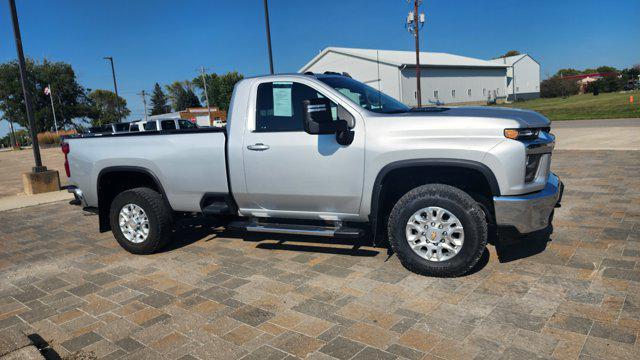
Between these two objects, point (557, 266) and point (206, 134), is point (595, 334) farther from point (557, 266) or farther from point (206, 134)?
point (206, 134)

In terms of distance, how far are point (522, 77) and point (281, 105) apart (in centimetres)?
8697

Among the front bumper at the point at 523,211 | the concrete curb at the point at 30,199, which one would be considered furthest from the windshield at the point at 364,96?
the concrete curb at the point at 30,199

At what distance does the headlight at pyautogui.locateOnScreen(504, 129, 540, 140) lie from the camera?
12.4 ft

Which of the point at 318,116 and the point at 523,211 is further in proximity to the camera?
the point at 318,116

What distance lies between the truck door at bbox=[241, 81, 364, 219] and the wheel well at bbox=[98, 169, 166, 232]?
1.37 metres

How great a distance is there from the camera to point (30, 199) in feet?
35.1

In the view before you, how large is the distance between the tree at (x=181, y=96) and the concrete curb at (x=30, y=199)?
112477mm

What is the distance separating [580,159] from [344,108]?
8325 mm

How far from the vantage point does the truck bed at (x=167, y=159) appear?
499cm

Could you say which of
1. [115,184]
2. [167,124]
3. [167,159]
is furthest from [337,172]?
[167,124]

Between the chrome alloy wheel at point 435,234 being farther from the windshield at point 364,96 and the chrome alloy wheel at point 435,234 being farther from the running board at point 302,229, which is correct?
the windshield at point 364,96

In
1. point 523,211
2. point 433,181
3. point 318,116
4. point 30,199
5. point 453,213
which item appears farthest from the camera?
point 30,199

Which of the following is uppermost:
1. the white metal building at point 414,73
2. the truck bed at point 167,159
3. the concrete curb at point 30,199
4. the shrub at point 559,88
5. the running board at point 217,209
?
the white metal building at point 414,73

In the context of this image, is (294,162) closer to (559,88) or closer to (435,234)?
(435,234)
